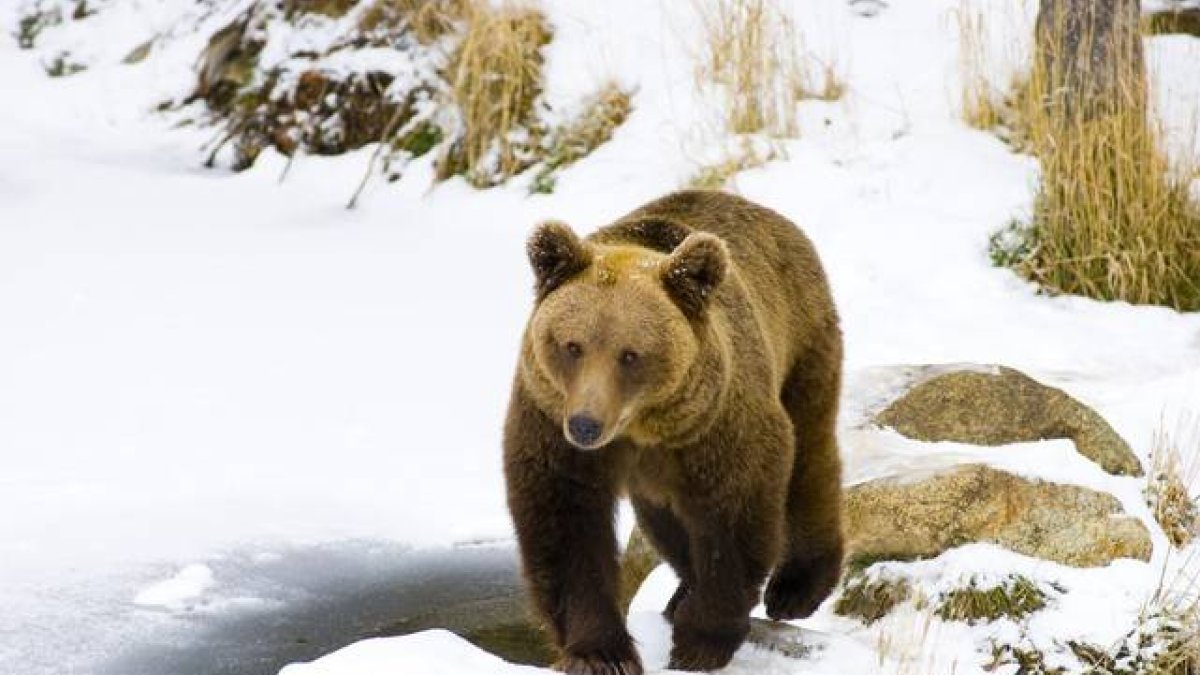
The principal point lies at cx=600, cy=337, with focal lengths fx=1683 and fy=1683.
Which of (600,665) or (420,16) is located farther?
(420,16)

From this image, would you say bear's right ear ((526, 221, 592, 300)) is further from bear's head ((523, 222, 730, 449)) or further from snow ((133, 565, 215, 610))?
snow ((133, 565, 215, 610))

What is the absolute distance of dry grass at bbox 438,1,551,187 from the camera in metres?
12.3

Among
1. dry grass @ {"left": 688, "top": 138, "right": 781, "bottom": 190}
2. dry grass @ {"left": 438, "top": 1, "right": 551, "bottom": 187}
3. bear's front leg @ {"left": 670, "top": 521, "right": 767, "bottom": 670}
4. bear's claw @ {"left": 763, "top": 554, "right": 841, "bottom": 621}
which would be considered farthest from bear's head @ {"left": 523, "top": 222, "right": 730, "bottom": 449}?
dry grass @ {"left": 438, "top": 1, "right": 551, "bottom": 187}

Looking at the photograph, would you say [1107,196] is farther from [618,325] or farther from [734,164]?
[618,325]

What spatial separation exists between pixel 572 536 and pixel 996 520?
191 cm

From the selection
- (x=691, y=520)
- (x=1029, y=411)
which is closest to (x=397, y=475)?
(x=1029, y=411)

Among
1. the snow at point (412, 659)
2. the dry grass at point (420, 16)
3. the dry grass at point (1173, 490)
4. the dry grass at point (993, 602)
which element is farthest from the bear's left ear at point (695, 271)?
the dry grass at point (420, 16)

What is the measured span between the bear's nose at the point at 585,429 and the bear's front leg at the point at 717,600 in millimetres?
702

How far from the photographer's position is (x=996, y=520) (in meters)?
5.84

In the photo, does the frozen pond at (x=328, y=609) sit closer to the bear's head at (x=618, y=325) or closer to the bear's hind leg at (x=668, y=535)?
the bear's hind leg at (x=668, y=535)

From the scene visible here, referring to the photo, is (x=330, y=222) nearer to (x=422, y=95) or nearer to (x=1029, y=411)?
(x=422, y=95)

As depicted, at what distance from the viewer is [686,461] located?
15.0 ft

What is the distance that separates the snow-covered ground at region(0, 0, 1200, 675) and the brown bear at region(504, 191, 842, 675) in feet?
1.27

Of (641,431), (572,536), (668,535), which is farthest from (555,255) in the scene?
(668,535)
